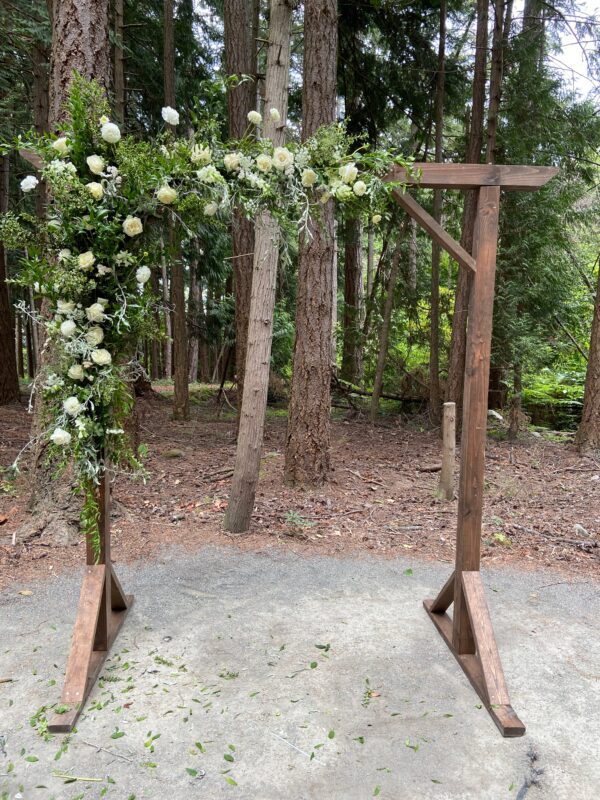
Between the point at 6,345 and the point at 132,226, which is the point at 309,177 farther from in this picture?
the point at 6,345

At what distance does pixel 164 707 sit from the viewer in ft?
9.26

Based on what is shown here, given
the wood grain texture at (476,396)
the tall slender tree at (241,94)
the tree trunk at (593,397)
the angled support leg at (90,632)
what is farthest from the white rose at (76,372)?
the tree trunk at (593,397)

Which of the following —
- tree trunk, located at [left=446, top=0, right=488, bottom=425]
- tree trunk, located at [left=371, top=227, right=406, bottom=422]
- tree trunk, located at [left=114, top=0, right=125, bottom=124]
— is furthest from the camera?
tree trunk, located at [left=371, top=227, right=406, bottom=422]

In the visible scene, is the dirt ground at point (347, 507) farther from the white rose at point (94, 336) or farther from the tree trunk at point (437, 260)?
the white rose at point (94, 336)

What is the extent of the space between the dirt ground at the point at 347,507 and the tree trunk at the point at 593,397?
1.20 ft

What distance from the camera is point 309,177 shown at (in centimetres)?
305

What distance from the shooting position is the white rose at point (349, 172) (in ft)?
9.71

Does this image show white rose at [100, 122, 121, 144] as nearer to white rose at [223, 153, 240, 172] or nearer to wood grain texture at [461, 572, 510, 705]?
white rose at [223, 153, 240, 172]

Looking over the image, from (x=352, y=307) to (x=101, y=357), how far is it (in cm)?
786

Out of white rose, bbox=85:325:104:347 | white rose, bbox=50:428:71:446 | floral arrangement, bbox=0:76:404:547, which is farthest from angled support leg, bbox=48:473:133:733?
white rose, bbox=85:325:104:347

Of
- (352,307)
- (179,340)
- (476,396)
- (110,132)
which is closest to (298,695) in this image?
(476,396)

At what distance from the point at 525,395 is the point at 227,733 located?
399 inches

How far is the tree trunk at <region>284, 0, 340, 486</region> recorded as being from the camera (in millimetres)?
5820

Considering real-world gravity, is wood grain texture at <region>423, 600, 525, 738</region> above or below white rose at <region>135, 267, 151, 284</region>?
below
